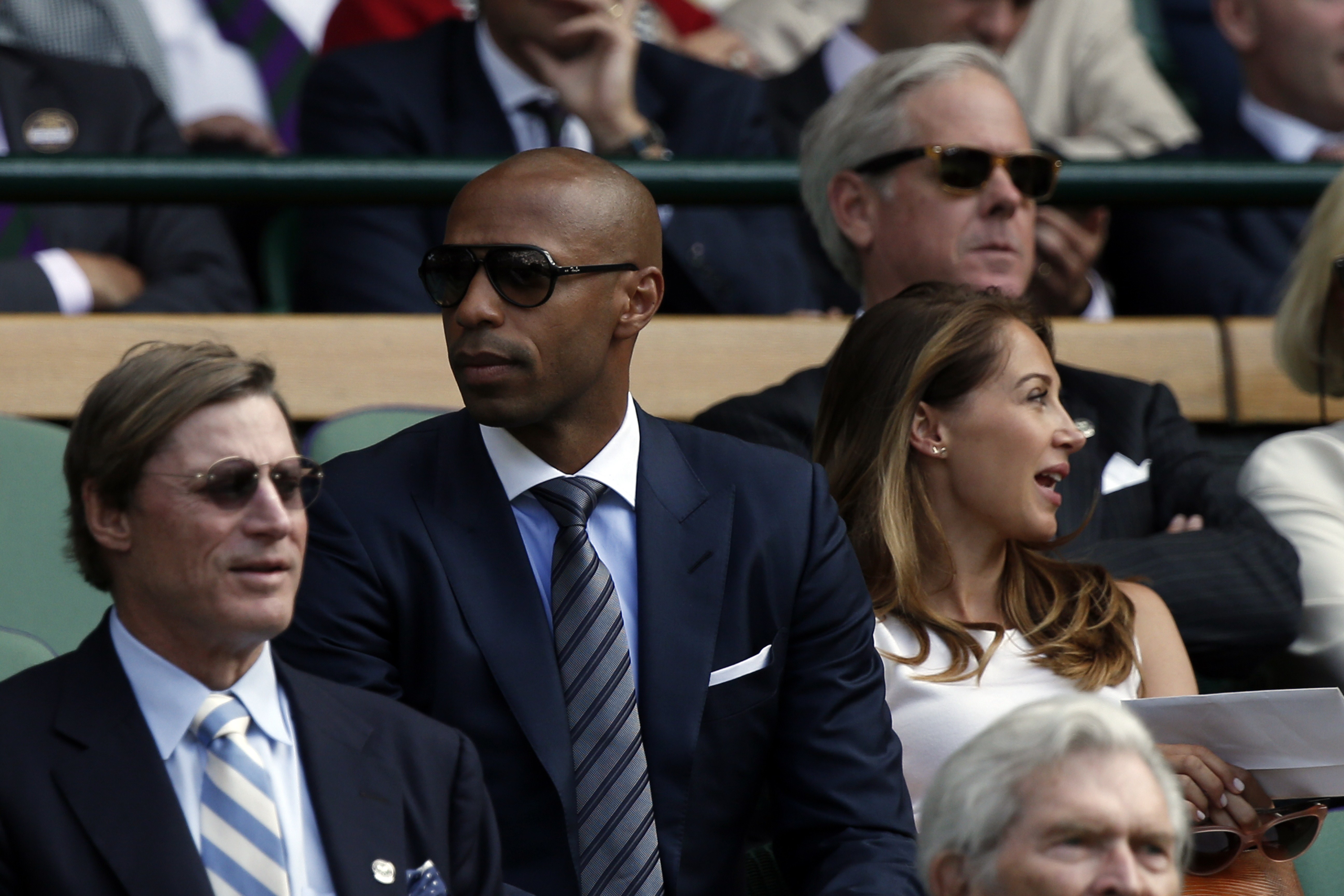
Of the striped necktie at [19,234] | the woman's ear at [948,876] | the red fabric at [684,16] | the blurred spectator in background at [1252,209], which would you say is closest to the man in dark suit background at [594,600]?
the woman's ear at [948,876]

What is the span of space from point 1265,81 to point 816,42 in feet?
4.53

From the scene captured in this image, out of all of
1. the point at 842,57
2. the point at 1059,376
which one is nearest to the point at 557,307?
the point at 1059,376

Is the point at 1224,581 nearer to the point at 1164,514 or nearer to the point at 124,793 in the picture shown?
the point at 1164,514

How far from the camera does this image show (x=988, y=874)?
1.66m

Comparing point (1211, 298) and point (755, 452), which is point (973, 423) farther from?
point (1211, 298)

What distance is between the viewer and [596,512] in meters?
2.28

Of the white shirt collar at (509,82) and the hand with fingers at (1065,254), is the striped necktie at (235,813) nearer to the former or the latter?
the white shirt collar at (509,82)

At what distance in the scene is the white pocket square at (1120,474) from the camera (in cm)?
308

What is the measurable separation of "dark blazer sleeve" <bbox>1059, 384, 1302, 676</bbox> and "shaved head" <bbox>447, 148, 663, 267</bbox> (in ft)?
3.26

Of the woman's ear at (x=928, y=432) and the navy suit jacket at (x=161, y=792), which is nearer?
the navy suit jacket at (x=161, y=792)

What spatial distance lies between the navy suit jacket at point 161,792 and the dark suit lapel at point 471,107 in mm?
2123

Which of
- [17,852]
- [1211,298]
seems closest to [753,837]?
[17,852]

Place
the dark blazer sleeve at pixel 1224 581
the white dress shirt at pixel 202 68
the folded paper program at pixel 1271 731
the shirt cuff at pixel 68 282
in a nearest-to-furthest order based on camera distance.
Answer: the folded paper program at pixel 1271 731, the dark blazer sleeve at pixel 1224 581, the shirt cuff at pixel 68 282, the white dress shirt at pixel 202 68

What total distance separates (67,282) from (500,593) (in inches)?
68.9
